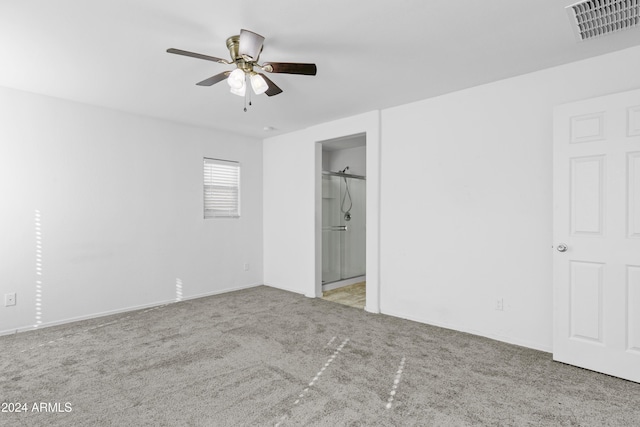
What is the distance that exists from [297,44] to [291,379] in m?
2.45

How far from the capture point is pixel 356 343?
305cm

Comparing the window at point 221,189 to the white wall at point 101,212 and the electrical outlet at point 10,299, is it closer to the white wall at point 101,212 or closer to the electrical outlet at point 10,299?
the white wall at point 101,212

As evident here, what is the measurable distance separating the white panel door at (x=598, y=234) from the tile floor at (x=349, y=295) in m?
2.28

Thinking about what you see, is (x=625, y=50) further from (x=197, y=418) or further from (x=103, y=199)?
(x=103, y=199)

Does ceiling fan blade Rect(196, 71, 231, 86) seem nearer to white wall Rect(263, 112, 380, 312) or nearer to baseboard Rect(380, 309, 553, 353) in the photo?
white wall Rect(263, 112, 380, 312)

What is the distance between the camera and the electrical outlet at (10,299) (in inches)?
131

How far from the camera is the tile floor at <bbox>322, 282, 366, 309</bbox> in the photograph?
4.50 m

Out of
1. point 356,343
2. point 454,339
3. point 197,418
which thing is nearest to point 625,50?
point 454,339

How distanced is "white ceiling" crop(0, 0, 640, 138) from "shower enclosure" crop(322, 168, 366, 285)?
6.73 ft

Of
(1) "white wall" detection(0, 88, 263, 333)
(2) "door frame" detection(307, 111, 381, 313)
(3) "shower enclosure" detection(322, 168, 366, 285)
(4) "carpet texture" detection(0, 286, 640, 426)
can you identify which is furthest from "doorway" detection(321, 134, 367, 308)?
(4) "carpet texture" detection(0, 286, 640, 426)

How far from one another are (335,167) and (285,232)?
203 centimetres

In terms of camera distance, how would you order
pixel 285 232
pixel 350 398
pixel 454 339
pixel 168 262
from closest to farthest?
pixel 350 398, pixel 454 339, pixel 168 262, pixel 285 232

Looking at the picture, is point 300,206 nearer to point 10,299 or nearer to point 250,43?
point 250,43

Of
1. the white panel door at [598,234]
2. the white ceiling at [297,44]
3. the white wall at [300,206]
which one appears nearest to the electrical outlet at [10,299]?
the white ceiling at [297,44]
